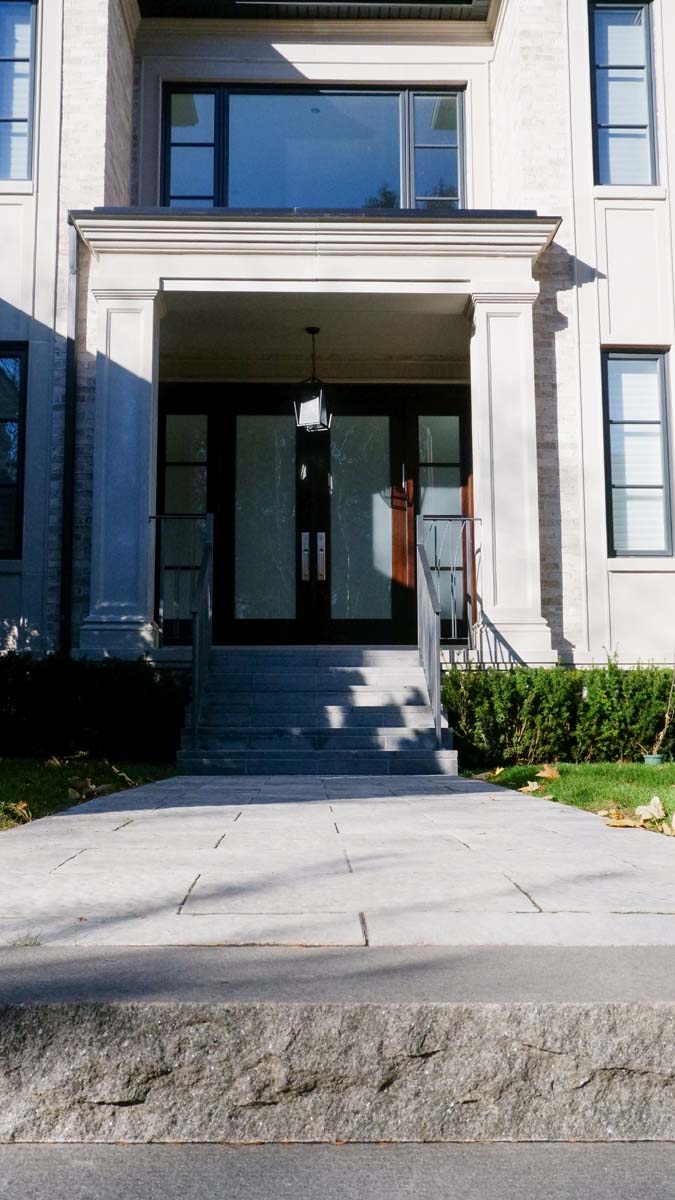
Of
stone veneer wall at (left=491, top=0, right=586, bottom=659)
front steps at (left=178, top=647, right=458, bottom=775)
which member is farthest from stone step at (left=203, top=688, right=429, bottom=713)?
stone veneer wall at (left=491, top=0, right=586, bottom=659)

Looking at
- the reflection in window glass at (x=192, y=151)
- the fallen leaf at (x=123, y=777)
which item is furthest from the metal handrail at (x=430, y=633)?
the reflection in window glass at (x=192, y=151)

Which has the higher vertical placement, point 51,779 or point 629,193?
point 629,193

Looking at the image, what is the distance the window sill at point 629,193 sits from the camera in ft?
34.1

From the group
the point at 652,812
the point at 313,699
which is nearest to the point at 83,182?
the point at 313,699

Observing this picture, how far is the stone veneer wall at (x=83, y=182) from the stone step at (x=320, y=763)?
284cm

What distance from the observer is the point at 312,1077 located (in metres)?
1.81

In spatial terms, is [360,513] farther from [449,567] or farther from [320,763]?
[320,763]

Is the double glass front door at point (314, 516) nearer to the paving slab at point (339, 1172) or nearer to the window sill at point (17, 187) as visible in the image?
the window sill at point (17, 187)

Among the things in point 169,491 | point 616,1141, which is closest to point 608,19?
point 169,491

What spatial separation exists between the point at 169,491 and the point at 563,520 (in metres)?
4.43

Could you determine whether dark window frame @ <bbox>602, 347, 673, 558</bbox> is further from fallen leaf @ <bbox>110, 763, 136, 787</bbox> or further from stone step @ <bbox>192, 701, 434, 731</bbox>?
fallen leaf @ <bbox>110, 763, 136, 787</bbox>

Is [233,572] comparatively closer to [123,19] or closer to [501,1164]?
[123,19]

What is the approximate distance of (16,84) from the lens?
10492 millimetres

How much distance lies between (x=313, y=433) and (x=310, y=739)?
4.78m
